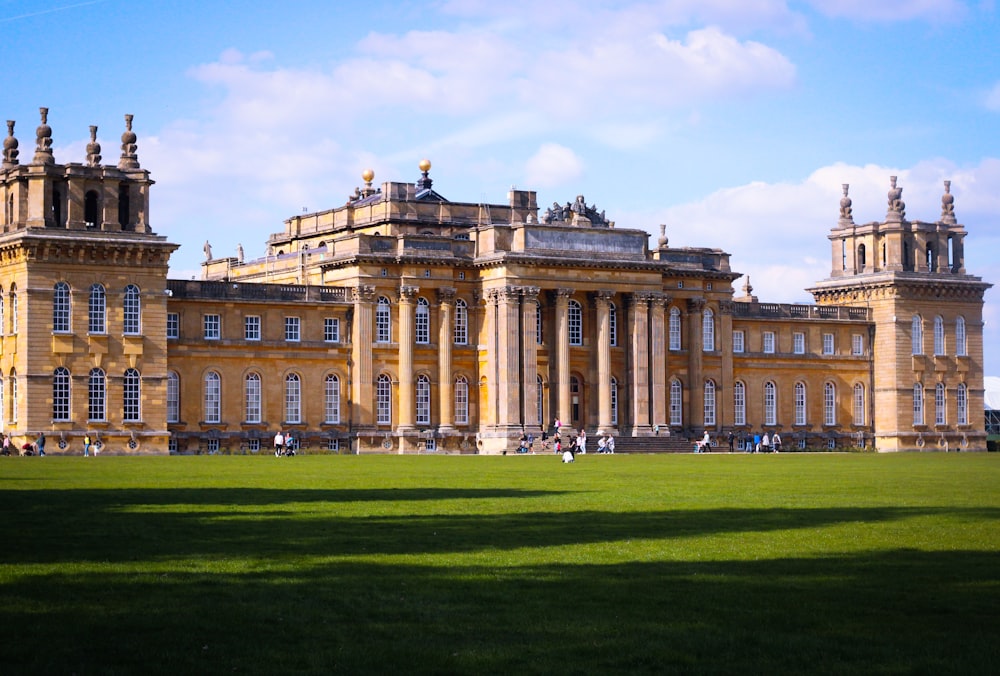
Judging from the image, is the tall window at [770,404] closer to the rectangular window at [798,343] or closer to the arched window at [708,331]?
the rectangular window at [798,343]

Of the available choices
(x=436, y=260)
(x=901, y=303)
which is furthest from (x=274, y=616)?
(x=901, y=303)

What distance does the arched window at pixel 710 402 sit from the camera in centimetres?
9462

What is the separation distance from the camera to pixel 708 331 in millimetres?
94625

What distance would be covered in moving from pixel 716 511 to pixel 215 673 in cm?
1903

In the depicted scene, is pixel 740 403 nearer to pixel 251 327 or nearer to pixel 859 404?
pixel 859 404

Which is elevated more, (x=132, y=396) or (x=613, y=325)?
(x=613, y=325)

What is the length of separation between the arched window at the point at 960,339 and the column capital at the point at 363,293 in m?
38.6

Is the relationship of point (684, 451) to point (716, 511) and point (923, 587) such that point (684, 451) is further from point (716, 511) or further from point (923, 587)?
point (923, 587)

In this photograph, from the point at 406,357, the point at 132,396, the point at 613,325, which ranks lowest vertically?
the point at 132,396

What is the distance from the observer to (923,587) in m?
20.2

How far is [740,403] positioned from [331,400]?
25350mm

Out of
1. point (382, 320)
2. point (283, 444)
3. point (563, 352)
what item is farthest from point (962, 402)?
point (283, 444)

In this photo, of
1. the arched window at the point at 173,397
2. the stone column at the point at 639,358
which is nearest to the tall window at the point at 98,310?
the arched window at the point at 173,397

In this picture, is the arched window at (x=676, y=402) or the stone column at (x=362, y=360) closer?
the stone column at (x=362, y=360)
